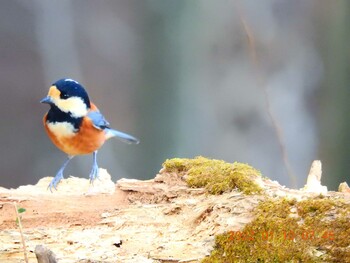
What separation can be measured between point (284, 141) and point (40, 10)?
938mm

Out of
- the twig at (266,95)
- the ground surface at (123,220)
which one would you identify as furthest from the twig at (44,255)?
the twig at (266,95)

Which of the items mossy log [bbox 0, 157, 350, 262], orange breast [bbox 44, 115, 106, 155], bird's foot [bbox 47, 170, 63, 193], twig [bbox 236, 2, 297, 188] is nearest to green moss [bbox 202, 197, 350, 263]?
mossy log [bbox 0, 157, 350, 262]

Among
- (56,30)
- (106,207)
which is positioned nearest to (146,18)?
(56,30)

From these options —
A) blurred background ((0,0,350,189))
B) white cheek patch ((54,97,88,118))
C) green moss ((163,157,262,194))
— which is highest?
blurred background ((0,0,350,189))

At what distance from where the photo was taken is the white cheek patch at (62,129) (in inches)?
63.5

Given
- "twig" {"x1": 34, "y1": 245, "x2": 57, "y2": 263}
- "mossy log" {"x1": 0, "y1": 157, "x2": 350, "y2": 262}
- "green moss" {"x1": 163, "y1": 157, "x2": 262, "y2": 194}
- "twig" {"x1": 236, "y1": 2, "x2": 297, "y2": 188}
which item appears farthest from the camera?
"twig" {"x1": 236, "y1": 2, "x2": 297, "y2": 188}

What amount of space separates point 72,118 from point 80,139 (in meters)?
0.07

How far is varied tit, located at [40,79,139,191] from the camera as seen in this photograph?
160cm

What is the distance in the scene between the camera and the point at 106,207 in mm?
1592

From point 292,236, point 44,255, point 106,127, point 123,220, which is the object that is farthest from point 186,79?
point 44,255

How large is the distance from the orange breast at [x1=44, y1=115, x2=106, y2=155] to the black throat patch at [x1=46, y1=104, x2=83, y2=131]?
0.01 m

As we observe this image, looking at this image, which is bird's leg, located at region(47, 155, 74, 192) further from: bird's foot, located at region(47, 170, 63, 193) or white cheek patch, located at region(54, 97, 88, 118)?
white cheek patch, located at region(54, 97, 88, 118)

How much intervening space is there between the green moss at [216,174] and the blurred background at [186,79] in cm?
36

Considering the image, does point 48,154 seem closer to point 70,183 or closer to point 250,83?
point 70,183
